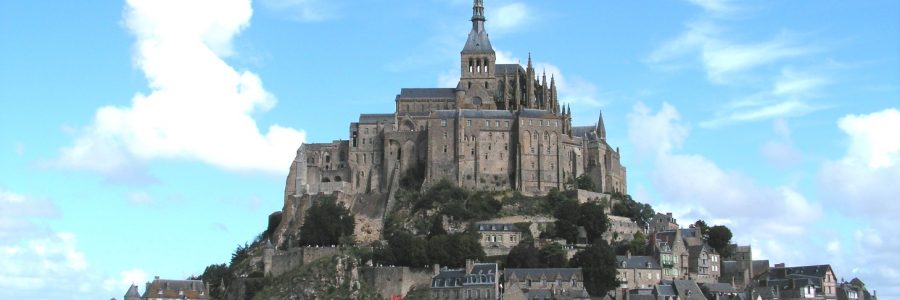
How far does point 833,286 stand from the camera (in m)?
96.8

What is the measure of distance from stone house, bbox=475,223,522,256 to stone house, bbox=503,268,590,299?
970 centimetres

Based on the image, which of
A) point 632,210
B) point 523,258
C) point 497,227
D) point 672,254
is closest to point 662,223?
point 632,210

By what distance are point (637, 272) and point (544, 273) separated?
26.1 ft

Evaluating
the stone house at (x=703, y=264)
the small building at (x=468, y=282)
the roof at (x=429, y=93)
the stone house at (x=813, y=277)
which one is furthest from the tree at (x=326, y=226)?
the stone house at (x=813, y=277)

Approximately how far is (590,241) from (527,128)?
46.7 feet

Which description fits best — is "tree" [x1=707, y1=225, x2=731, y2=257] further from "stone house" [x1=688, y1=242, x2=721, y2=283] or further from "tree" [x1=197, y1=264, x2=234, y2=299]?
"tree" [x1=197, y1=264, x2=234, y2=299]

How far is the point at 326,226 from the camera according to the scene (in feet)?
332

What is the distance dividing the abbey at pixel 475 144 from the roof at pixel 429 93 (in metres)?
0.09

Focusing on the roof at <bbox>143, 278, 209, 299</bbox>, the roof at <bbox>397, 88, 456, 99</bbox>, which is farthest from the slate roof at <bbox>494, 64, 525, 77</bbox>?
the roof at <bbox>143, 278, 209, 299</bbox>

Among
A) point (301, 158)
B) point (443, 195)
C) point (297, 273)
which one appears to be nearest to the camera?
point (297, 273)

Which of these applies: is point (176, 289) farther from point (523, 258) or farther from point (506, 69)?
point (506, 69)

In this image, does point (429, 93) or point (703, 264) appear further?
point (429, 93)

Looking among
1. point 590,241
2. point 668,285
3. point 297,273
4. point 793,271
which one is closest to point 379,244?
point 297,273

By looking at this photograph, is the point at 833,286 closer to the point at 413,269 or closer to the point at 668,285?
the point at 668,285
